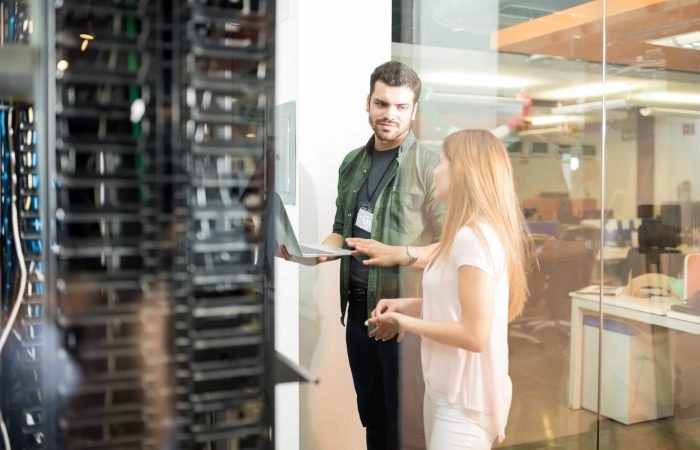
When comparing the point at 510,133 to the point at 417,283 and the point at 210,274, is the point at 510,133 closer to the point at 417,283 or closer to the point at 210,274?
the point at 417,283

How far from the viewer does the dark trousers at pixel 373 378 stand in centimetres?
132

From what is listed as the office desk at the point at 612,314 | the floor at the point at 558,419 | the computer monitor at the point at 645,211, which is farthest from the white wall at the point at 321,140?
the computer monitor at the point at 645,211

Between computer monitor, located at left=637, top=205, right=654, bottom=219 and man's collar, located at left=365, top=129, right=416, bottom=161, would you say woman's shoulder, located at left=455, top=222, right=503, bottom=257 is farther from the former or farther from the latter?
computer monitor, located at left=637, top=205, right=654, bottom=219

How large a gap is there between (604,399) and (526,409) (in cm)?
29

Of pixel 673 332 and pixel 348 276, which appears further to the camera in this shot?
pixel 673 332

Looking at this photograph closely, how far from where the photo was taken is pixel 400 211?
1.32 m

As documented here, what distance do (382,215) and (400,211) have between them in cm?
4

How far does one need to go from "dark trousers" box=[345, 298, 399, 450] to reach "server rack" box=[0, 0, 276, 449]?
1071 millimetres

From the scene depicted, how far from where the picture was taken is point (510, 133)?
1.49 metres

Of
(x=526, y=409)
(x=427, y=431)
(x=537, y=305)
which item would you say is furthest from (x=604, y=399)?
(x=427, y=431)

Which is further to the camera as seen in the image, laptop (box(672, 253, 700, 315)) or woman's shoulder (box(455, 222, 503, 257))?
laptop (box(672, 253, 700, 315))

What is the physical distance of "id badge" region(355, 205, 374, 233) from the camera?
4.17 ft

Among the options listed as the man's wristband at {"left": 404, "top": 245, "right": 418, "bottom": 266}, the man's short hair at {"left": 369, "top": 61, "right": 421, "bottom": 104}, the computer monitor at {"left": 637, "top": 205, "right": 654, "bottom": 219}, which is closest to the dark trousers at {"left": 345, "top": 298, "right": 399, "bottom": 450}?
the man's wristband at {"left": 404, "top": 245, "right": 418, "bottom": 266}

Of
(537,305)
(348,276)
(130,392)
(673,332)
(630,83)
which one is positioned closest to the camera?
(130,392)
